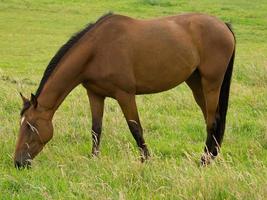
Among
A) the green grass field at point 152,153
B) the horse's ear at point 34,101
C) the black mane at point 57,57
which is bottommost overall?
the green grass field at point 152,153

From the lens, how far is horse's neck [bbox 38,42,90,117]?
239 inches

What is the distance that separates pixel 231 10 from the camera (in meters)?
27.7

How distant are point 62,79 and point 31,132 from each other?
742 mm

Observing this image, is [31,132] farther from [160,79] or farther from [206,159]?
[206,159]

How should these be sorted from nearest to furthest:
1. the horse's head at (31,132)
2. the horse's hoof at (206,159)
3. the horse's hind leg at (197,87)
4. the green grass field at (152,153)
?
1. the green grass field at (152,153)
2. the horse's hoof at (206,159)
3. the horse's head at (31,132)
4. the horse's hind leg at (197,87)

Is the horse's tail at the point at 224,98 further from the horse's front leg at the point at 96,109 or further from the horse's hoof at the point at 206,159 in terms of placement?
the horse's front leg at the point at 96,109

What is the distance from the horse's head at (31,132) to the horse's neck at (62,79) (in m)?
0.12

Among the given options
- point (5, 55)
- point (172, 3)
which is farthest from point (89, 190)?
point (172, 3)

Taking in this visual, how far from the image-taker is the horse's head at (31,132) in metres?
5.74

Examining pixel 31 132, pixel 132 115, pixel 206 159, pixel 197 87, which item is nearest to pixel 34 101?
pixel 31 132

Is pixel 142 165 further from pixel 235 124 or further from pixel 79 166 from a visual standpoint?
pixel 235 124

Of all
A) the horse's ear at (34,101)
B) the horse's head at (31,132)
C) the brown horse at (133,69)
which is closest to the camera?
the horse's head at (31,132)

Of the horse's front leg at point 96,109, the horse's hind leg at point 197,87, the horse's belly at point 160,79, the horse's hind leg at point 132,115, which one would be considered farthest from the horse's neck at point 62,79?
the horse's hind leg at point 197,87

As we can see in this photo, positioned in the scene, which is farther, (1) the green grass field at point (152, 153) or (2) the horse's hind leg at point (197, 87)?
(2) the horse's hind leg at point (197, 87)
